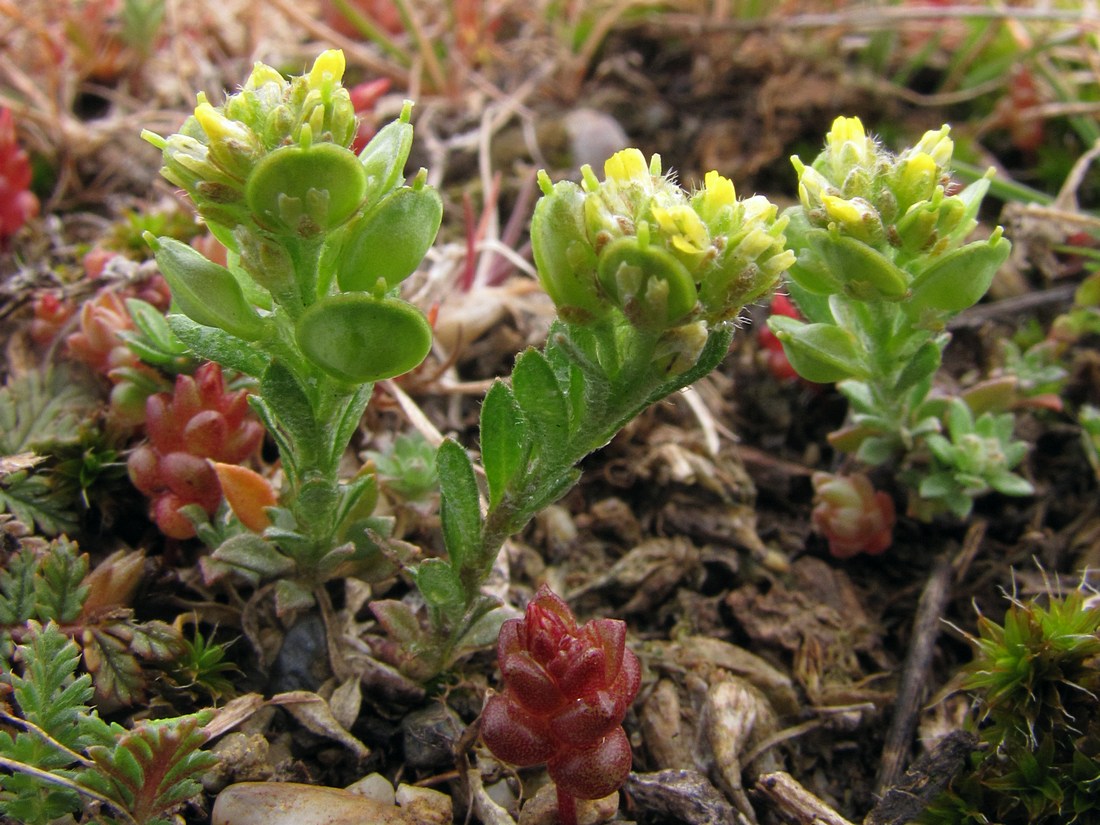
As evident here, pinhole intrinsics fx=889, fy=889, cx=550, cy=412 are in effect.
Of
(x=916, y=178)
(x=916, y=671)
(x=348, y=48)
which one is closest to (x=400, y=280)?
(x=916, y=178)

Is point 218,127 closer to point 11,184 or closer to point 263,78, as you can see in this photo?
point 263,78

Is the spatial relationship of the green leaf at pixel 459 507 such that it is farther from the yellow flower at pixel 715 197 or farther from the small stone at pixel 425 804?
the yellow flower at pixel 715 197

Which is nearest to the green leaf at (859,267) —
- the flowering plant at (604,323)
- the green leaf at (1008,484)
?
the flowering plant at (604,323)

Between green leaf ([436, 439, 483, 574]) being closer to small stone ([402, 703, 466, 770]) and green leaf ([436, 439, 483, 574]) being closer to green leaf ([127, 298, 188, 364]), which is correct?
small stone ([402, 703, 466, 770])

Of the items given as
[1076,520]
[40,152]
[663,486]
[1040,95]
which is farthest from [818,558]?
[40,152]

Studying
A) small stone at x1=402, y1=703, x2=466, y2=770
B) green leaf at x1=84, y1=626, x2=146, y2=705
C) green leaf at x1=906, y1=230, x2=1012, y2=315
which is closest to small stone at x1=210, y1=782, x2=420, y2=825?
small stone at x1=402, y1=703, x2=466, y2=770
